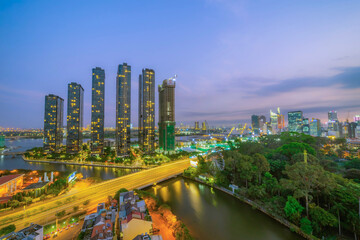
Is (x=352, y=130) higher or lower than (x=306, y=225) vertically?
higher

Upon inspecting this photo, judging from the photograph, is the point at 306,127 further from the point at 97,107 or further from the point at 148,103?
the point at 97,107

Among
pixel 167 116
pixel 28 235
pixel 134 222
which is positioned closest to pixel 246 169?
pixel 134 222

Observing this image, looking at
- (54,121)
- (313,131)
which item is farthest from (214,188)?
(313,131)

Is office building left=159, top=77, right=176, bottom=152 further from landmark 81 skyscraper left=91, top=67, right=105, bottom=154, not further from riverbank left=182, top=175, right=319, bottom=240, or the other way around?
riverbank left=182, top=175, right=319, bottom=240

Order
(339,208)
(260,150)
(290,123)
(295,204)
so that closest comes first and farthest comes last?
(339,208), (295,204), (260,150), (290,123)

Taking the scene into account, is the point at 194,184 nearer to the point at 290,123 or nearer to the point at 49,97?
the point at 49,97

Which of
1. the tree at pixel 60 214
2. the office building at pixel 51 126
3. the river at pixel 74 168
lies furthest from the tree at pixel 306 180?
the office building at pixel 51 126
